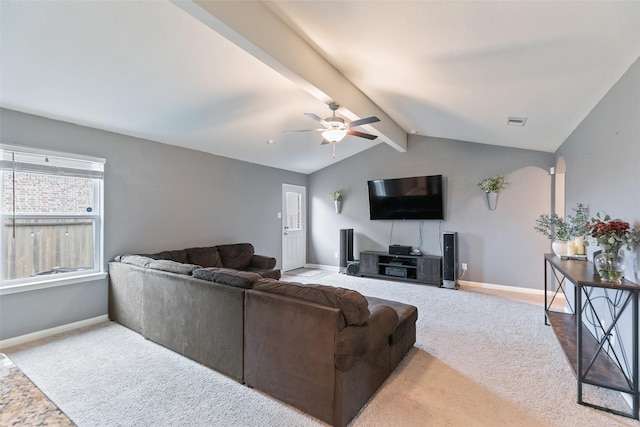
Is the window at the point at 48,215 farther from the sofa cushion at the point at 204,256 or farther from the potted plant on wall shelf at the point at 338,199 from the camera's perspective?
the potted plant on wall shelf at the point at 338,199

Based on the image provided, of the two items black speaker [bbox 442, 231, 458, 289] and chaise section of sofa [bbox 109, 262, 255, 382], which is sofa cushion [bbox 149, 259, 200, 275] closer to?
chaise section of sofa [bbox 109, 262, 255, 382]

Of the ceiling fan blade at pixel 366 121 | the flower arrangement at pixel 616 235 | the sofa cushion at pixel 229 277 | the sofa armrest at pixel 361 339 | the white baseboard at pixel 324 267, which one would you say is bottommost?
the white baseboard at pixel 324 267

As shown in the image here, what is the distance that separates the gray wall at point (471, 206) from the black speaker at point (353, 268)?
47 cm

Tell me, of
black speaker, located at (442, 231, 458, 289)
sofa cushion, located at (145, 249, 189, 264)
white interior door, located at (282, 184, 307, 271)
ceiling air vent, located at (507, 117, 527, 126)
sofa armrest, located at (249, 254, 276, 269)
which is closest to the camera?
ceiling air vent, located at (507, 117, 527, 126)

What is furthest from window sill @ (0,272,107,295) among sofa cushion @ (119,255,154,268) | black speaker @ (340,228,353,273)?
black speaker @ (340,228,353,273)

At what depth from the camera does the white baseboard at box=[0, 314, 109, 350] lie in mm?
2971

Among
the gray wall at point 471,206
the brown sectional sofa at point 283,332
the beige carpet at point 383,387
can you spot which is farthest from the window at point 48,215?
the gray wall at point 471,206

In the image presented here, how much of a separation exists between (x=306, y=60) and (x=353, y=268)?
4409 mm

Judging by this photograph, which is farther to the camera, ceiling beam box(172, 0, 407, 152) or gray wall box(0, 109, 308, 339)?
gray wall box(0, 109, 308, 339)

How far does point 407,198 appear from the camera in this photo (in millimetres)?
5789

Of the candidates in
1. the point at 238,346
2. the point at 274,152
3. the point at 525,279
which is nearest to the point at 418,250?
the point at 525,279

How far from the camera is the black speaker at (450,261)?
509 centimetres

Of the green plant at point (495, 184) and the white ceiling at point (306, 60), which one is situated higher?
the white ceiling at point (306, 60)

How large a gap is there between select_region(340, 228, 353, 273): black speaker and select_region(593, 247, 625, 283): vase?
4.50 m
